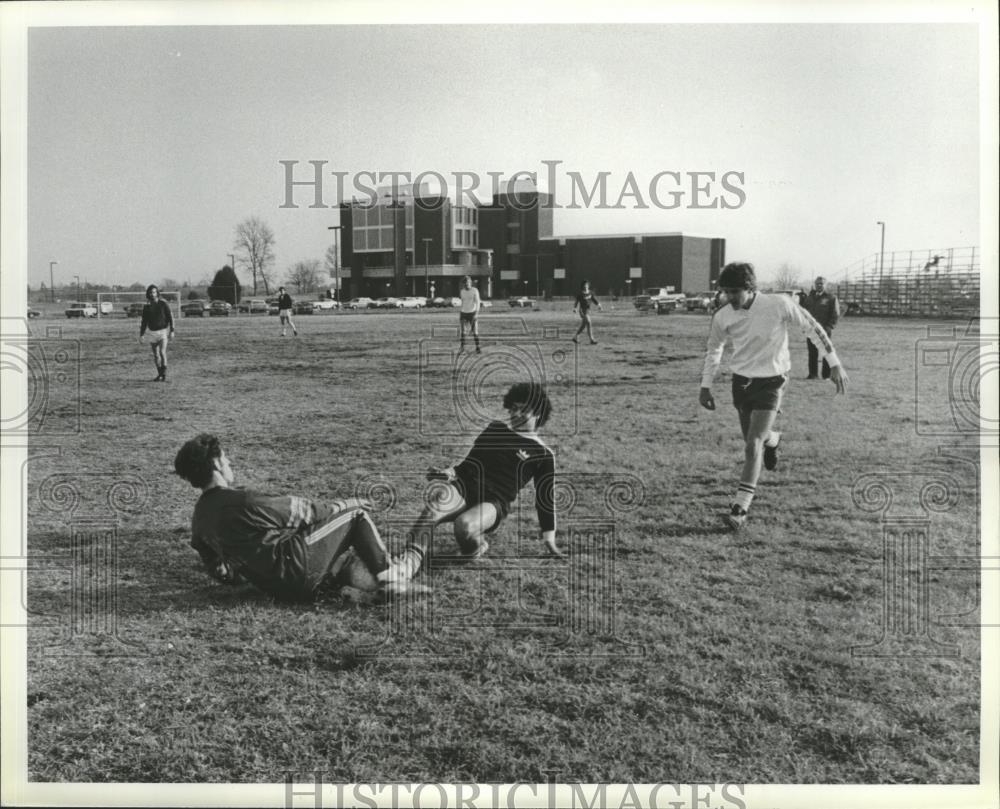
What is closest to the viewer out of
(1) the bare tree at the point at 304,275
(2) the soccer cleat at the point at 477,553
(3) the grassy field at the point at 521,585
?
(3) the grassy field at the point at 521,585

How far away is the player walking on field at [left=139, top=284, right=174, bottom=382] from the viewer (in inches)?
138

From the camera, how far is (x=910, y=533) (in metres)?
3.42

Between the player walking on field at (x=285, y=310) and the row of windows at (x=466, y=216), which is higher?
the row of windows at (x=466, y=216)

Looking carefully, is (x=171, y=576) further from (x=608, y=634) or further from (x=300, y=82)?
(x=300, y=82)

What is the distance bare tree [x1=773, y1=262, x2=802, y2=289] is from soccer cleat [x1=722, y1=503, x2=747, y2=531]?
93 cm

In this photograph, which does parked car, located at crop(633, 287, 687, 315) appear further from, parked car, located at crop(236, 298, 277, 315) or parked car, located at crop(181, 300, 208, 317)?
parked car, located at crop(181, 300, 208, 317)

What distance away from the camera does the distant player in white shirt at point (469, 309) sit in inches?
139

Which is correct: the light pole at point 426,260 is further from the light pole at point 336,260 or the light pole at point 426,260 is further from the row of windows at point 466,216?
the light pole at point 336,260

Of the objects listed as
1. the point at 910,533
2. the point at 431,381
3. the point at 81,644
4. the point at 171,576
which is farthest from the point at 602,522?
the point at 81,644

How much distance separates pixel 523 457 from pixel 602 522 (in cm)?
41

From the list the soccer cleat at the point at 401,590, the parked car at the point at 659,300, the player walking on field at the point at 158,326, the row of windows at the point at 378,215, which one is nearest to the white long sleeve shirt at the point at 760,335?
the parked car at the point at 659,300

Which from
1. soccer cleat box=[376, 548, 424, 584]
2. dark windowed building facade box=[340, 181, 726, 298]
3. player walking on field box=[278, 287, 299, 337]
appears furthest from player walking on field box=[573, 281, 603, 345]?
player walking on field box=[278, 287, 299, 337]

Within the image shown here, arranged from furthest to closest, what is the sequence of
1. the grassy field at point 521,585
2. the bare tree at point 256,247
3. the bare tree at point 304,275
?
the bare tree at point 304,275 < the bare tree at point 256,247 < the grassy field at point 521,585

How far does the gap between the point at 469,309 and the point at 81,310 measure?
1.56 meters
